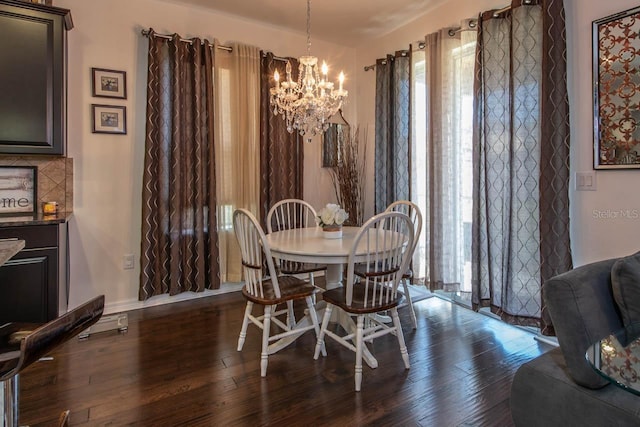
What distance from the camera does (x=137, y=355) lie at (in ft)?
8.05

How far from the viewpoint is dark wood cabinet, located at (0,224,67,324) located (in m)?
2.35

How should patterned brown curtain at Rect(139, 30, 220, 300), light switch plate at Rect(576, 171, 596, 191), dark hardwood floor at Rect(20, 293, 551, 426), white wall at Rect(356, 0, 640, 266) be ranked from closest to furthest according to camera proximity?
1. dark hardwood floor at Rect(20, 293, 551, 426)
2. white wall at Rect(356, 0, 640, 266)
3. light switch plate at Rect(576, 171, 596, 191)
4. patterned brown curtain at Rect(139, 30, 220, 300)

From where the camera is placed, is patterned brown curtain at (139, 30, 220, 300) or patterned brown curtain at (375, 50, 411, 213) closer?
patterned brown curtain at (139, 30, 220, 300)

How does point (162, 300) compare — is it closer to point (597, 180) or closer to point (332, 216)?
point (332, 216)

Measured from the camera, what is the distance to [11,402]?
145 centimetres

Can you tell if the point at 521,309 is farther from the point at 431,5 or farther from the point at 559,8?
the point at 431,5

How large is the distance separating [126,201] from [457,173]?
2919mm

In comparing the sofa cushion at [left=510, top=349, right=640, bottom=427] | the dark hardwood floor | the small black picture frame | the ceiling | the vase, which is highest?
the ceiling

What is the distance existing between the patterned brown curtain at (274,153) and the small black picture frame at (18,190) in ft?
6.17

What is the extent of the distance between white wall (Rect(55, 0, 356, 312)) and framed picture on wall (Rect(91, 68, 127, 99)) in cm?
4

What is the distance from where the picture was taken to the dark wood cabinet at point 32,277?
92.7 inches

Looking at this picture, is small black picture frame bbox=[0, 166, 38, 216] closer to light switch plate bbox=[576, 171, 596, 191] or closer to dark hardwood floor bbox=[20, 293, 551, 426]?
dark hardwood floor bbox=[20, 293, 551, 426]

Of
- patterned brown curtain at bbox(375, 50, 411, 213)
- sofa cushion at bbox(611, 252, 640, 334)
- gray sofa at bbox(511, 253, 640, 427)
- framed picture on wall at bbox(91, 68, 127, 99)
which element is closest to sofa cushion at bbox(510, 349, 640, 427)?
gray sofa at bbox(511, 253, 640, 427)

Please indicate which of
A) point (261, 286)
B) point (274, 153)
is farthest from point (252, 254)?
point (274, 153)
